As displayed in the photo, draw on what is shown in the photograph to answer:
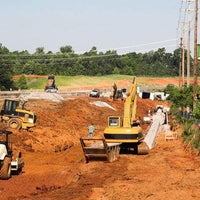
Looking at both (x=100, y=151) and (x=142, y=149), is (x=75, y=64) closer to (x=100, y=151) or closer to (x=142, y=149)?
(x=142, y=149)

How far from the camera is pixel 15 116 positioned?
3938 centimetres

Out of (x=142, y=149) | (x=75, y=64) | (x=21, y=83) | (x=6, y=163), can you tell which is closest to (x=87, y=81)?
(x=75, y=64)

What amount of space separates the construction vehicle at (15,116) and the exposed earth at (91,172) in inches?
25.4

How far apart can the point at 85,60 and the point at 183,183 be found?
450ft

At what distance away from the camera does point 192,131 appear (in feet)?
113

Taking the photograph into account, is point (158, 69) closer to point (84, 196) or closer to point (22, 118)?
→ point (22, 118)

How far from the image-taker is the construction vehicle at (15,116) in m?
39.1

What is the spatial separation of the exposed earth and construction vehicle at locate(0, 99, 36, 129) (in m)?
0.65

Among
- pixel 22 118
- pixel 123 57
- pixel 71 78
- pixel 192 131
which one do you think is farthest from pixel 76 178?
pixel 123 57

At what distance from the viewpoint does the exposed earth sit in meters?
18.5

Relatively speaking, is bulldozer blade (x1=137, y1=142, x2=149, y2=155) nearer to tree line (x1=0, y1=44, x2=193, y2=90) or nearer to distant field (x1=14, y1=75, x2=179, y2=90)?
distant field (x1=14, y1=75, x2=179, y2=90)

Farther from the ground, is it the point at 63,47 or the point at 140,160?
the point at 63,47

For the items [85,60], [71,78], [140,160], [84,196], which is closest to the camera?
[84,196]

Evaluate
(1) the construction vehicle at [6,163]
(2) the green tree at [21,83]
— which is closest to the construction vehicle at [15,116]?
(1) the construction vehicle at [6,163]
